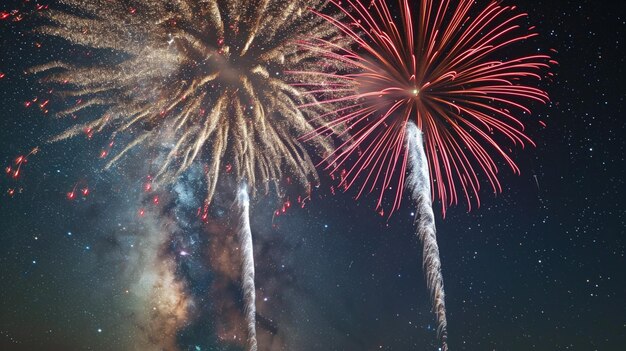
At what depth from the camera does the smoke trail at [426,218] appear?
15.5m

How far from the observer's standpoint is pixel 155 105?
1606cm

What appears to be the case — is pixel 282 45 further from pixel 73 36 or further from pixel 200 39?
pixel 73 36

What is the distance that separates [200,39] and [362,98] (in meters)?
5.48

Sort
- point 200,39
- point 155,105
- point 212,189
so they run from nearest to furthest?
point 200,39, point 155,105, point 212,189

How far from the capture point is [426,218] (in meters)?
15.8

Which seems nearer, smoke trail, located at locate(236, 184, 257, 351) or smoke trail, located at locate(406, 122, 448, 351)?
smoke trail, located at locate(406, 122, 448, 351)

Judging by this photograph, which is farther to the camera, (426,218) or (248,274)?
(248,274)

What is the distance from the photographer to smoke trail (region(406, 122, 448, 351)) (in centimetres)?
1548

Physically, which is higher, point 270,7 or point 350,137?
point 270,7

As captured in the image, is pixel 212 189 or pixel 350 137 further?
pixel 212 189

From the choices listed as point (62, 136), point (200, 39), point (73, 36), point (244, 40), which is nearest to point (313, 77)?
point (244, 40)

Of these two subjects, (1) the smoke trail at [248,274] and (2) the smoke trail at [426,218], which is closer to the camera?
(2) the smoke trail at [426,218]

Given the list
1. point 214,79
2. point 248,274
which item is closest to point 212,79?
point 214,79

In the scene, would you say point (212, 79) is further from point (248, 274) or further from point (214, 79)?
point (248, 274)
